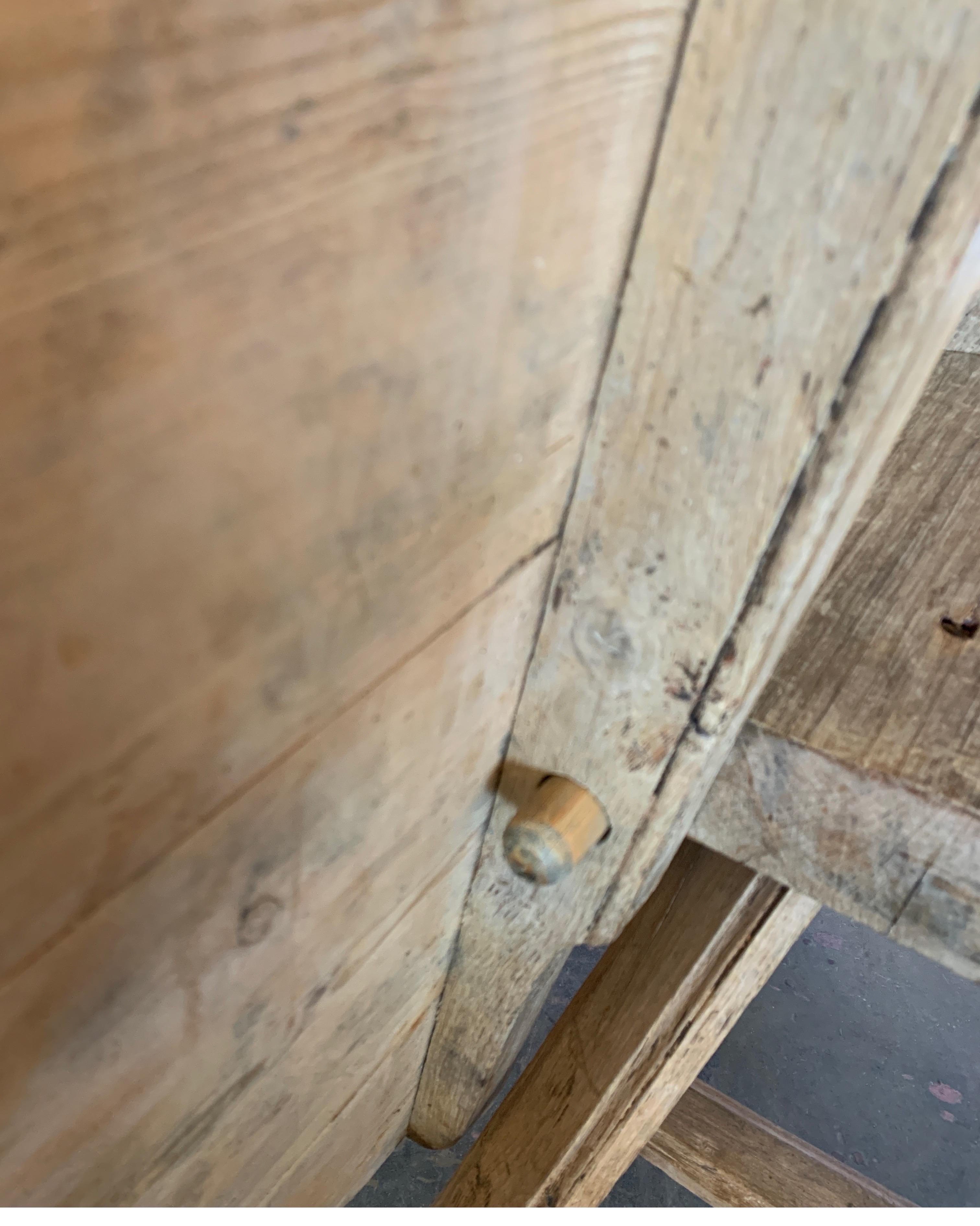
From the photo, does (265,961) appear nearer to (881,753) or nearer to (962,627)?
(881,753)

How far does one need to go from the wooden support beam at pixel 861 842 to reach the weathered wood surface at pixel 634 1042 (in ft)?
0.95

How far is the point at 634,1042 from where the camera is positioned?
0.88 metres

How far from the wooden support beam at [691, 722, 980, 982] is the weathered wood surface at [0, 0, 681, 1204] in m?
0.21

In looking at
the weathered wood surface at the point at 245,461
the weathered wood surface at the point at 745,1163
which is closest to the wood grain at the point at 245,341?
the weathered wood surface at the point at 245,461

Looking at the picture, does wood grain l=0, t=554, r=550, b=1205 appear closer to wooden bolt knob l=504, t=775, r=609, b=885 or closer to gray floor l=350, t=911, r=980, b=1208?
wooden bolt knob l=504, t=775, r=609, b=885

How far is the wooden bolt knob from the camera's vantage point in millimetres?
618

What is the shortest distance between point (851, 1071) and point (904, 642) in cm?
200

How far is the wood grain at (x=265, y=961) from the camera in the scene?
1.16ft

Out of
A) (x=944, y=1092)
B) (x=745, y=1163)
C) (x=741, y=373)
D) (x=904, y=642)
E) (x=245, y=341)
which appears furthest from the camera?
(x=944, y=1092)

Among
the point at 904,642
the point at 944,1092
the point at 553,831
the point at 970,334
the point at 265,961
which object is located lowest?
the point at 265,961

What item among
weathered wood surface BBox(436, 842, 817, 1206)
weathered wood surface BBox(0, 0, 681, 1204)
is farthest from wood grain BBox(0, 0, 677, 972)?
weathered wood surface BBox(436, 842, 817, 1206)

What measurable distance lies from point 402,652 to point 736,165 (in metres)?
0.28

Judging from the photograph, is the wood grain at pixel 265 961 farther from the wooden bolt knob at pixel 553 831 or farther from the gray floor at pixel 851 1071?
the gray floor at pixel 851 1071

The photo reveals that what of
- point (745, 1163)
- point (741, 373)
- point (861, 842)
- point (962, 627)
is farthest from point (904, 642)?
point (745, 1163)
